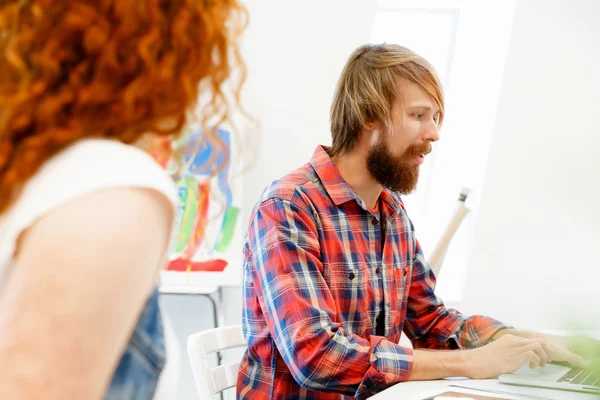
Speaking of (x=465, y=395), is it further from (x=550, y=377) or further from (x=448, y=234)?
(x=448, y=234)

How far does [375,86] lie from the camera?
1.67 m

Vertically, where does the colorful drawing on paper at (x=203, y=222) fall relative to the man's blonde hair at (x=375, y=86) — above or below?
below

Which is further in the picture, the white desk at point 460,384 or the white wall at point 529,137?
the white wall at point 529,137

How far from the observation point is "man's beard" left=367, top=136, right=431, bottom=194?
162 cm

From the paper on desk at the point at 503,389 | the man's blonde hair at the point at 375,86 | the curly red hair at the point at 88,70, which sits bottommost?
the paper on desk at the point at 503,389

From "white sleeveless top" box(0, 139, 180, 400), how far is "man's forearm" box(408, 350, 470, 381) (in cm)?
89

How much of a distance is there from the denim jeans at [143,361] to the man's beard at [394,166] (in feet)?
3.50

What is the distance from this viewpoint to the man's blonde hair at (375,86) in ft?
5.43

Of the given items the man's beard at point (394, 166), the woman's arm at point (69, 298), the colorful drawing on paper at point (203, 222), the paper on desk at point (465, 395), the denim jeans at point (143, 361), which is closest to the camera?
the woman's arm at point (69, 298)

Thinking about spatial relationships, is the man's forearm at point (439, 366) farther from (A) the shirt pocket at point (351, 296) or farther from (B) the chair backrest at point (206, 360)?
(B) the chair backrest at point (206, 360)

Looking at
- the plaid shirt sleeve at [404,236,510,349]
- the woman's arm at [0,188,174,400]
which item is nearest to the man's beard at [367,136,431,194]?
the plaid shirt sleeve at [404,236,510,349]

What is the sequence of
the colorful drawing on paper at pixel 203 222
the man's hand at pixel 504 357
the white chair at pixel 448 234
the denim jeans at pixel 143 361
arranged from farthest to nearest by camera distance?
1. the colorful drawing on paper at pixel 203 222
2. the white chair at pixel 448 234
3. the man's hand at pixel 504 357
4. the denim jeans at pixel 143 361

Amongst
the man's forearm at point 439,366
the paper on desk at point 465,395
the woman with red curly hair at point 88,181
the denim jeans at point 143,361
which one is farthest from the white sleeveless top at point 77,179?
the man's forearm at point 439,366

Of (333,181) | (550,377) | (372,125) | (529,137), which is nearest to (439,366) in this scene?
(550,377)
